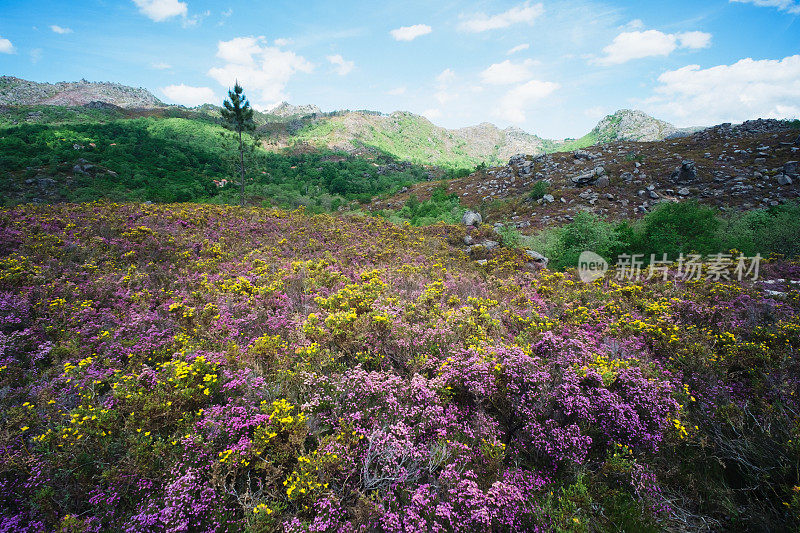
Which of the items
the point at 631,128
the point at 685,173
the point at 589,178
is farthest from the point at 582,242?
the point at 631,128

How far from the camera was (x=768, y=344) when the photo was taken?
5227 millimetres

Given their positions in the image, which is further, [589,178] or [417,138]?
[417,138]

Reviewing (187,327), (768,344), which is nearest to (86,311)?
(187,327)

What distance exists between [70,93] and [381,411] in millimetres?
142499

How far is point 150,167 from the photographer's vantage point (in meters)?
33.3

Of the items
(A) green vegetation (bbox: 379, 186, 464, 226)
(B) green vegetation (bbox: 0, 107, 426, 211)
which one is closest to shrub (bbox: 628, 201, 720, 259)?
(A) green vegetation (bbox: 379, 186, 464, 226)

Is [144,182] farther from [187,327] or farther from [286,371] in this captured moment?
[286,371]

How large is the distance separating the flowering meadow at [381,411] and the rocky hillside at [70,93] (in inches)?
4406

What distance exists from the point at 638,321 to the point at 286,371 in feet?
21.4

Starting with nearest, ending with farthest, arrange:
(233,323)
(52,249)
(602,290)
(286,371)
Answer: (286,371), (233,323), (52,249), (602,290)

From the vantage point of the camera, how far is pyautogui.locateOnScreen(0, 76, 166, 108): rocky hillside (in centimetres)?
7575

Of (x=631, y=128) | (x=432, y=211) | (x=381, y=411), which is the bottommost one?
(x=381, y=411)

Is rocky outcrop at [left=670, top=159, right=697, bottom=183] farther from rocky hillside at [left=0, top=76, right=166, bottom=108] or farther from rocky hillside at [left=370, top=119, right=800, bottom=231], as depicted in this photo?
rocky hillside at [left=0, top=76, right=166, bottom=108]

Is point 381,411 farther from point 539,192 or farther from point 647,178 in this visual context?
point 647,178
